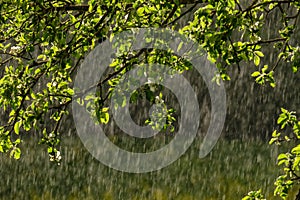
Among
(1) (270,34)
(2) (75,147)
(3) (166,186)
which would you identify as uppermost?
(1) (270,34)

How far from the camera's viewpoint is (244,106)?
22.2m

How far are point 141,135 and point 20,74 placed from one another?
16487 millimetres

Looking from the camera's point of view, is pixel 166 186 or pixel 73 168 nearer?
pixel 166 186

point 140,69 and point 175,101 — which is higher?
point 175,101

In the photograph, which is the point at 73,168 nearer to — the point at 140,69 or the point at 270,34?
the point at 270,34

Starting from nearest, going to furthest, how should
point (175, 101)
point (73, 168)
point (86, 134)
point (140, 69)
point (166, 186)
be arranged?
point (140, 69)
point (166, 186)
point (73, 168)
point (86, 134)
point (175, 101)

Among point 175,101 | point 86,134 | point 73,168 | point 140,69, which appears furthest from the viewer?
point 175,101

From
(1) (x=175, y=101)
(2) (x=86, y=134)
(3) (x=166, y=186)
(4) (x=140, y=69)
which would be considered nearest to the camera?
(4) (x=140, y=69)

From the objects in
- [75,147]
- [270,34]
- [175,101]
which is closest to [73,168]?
[75,147]

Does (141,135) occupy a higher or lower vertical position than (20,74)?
higher

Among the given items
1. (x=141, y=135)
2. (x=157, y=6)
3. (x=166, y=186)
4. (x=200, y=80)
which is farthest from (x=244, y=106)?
(x=157, y=6)

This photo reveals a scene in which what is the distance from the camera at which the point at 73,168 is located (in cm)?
1703

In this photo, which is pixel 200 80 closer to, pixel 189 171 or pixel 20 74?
pixel 189 171

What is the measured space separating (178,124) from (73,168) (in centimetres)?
601
